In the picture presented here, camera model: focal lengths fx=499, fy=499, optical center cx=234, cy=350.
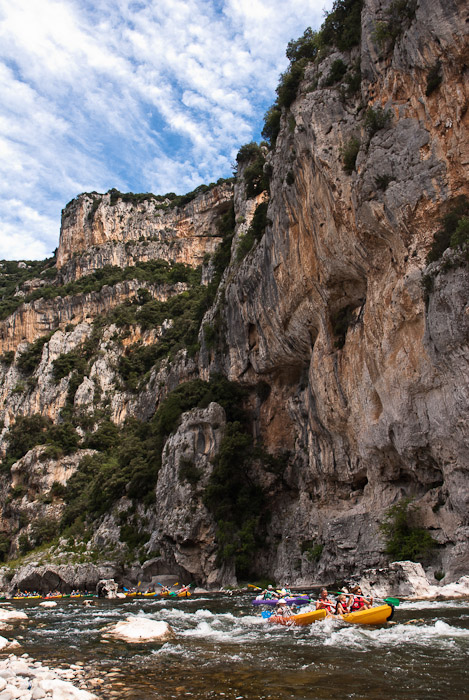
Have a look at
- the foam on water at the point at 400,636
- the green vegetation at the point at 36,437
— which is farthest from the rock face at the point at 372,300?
the green vegetation at the point at 36,437

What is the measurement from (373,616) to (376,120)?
16560 millimetres

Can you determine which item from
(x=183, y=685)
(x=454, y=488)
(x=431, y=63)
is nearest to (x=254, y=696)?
(x=183, y=685)

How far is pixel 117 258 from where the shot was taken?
78.8 meters

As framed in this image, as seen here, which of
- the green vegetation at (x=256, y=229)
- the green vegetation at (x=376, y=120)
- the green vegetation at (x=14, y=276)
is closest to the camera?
the green vegetation at (x=376, y=120)

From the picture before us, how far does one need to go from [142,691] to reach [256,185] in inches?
1492

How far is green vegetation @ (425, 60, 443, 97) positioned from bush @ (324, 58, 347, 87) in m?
6.61

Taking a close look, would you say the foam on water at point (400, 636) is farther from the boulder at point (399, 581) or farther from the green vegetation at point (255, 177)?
the green vegetation at point (255, 177)

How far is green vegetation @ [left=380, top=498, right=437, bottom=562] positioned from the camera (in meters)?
16.3

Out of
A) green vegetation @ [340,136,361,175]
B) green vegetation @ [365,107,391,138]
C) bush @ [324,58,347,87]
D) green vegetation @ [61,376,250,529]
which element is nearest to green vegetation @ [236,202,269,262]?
bush @ [324,58,347,87]

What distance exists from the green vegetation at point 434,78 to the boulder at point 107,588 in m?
29.4

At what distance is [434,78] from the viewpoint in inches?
665

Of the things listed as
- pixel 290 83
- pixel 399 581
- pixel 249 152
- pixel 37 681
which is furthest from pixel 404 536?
pixel 249 152

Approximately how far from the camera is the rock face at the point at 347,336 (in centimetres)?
1622

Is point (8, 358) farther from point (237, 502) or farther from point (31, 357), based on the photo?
point (237, 502)
